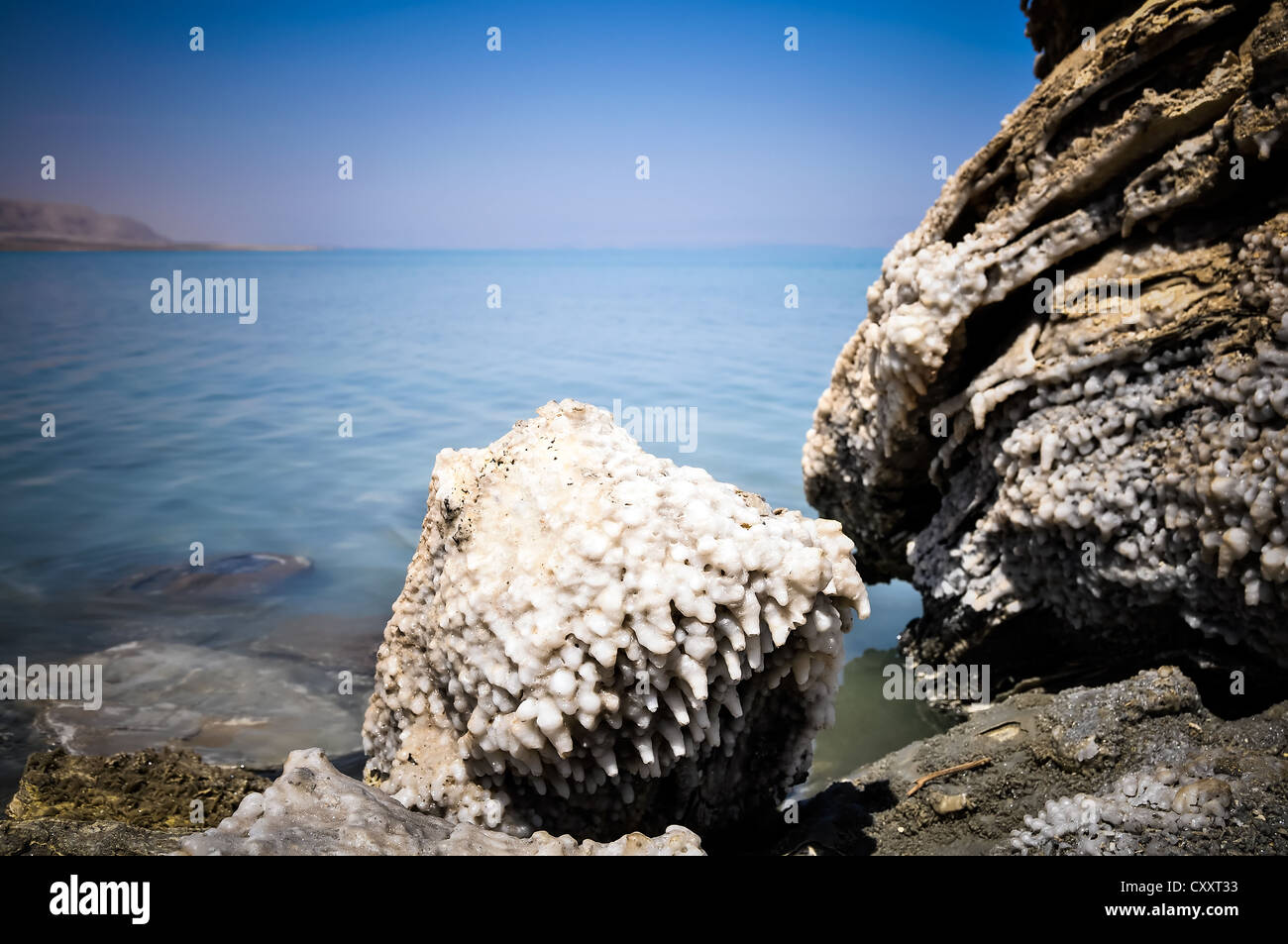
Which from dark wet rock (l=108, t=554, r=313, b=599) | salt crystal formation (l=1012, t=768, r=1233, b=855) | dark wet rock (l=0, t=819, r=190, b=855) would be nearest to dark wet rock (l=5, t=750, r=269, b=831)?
dark wet rock (l=0, t=819, r=190, b=855)

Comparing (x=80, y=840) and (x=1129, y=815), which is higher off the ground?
(x=80, y=840)

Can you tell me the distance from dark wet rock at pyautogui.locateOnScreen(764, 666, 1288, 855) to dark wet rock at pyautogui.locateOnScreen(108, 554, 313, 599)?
657 centimetres

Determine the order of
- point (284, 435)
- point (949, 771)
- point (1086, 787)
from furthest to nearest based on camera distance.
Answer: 1. point (284, 435)
2. point (949, 771)
3. point (1086, 787)

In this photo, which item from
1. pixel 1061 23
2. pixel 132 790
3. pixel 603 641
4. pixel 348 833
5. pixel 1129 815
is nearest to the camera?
pixel 348 833

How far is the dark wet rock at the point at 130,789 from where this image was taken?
11.2 ft

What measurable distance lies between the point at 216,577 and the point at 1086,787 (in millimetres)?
7917

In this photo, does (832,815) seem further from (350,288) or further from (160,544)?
(350,288)

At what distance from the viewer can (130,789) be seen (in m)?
3.66

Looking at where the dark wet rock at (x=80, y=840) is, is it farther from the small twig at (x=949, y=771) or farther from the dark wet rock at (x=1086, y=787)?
the small twig at (x=949, y=771)

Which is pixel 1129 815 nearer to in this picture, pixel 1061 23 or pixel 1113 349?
pixel 1113 349

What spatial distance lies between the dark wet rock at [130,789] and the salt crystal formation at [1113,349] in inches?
156

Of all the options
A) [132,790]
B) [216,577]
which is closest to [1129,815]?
[132,790]

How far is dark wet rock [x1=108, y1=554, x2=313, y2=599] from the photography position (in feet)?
26.5

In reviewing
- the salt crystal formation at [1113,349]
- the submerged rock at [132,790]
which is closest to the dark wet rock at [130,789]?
the submerged rock at [132,790]
